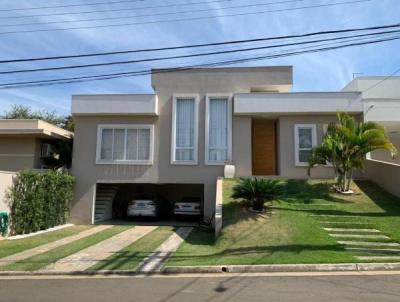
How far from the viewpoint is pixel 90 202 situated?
20109mm

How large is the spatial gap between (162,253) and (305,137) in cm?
1086

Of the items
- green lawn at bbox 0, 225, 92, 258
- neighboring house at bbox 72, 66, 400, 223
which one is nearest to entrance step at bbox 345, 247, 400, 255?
neighboring house at bbox 72, 66, 400, 223

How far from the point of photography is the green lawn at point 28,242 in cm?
1204

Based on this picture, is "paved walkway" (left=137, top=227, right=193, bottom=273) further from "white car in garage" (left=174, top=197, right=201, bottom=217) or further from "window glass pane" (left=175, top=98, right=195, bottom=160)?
"window glass pane" (left=175, top=98, right=195, bottom=160)

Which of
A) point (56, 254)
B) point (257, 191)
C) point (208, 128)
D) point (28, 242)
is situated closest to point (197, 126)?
point (208, 128)

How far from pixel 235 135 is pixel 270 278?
11.9 m

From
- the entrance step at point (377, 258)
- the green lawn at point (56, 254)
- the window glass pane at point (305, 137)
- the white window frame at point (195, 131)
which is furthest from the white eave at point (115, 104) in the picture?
the entrance step at point (377, 258)

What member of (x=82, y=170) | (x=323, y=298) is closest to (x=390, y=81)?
(x=82, y=170)

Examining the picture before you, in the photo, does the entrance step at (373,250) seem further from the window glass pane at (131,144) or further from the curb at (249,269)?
the window glass pane at (131,144)

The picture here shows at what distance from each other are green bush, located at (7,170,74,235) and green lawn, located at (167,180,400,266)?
241 inches

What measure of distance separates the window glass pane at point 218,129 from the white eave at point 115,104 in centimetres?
277

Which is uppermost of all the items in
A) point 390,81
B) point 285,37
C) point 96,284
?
point 390,81

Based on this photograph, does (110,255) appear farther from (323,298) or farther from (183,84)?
(183,84)

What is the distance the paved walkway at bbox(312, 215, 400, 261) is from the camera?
1059cm
